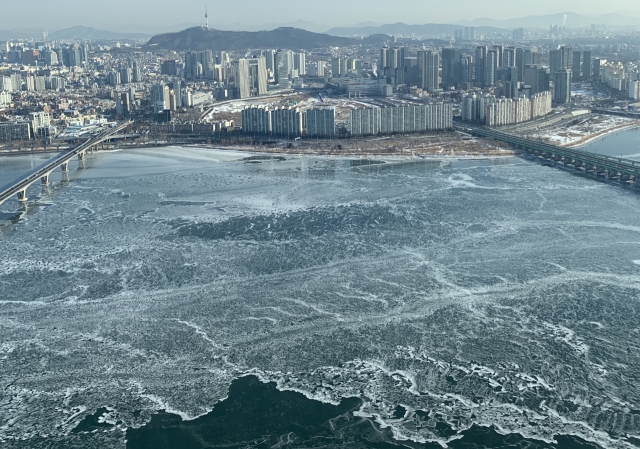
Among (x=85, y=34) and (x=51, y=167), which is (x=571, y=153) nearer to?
(x=51, y=167)

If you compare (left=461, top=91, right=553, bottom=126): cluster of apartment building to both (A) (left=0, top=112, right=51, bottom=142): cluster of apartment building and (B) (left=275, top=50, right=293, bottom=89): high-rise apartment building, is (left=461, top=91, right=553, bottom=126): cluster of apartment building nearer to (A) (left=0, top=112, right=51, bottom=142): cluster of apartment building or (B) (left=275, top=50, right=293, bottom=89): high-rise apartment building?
(A) (left=0, top=112, right=51, bottom=142): cluster of apartment building

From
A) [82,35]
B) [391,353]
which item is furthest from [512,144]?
[82,35]

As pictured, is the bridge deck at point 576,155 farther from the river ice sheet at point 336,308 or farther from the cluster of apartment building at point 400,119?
the river ice sheet at point 336,308

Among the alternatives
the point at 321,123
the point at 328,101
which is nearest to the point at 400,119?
the point at 321,123

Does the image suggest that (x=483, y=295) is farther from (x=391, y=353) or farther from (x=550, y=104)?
(x=550, y=104)

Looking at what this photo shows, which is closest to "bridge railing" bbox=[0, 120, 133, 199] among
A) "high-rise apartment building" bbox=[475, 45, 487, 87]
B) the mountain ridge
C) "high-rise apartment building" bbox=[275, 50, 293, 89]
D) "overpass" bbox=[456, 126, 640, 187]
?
"overpass" bbox=[456, 126, 640, 187]
